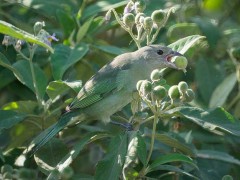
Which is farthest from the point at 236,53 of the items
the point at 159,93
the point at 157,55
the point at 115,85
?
the point at 159,93

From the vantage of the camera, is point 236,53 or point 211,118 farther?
point 236,53

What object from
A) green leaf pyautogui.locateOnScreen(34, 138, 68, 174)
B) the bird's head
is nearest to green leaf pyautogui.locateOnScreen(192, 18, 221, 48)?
the bird's head

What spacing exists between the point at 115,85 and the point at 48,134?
1.87ft

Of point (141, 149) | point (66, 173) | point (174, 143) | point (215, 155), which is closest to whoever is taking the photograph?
point (66, 173)

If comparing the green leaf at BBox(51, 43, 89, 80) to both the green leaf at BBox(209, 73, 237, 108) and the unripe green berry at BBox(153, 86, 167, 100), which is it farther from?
the green leaf at BBox(209, 73, 237, 108)

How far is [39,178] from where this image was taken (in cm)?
414

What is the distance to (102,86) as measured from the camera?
4.23 meters

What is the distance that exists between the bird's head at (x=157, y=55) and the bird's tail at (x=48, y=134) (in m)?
0.65

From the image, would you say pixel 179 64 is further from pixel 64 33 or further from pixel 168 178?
pixel 64 33

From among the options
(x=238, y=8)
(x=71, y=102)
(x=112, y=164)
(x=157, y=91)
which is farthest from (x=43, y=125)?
(x=238, y=8)

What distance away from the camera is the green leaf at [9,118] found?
3.94m

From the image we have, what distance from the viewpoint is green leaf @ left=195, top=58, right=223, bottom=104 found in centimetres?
523

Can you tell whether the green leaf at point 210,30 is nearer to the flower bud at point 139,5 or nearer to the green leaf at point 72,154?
the flower bud at point 139,5

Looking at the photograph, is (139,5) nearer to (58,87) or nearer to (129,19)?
(129,19)
